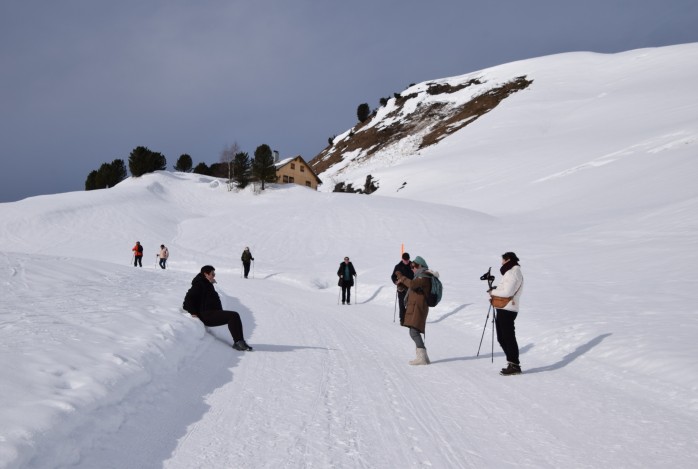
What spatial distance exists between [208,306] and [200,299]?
0.66ft

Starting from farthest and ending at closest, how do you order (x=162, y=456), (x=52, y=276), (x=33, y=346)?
(x=52, y=276) < (x=33, y=346) < (x=162, y=456)

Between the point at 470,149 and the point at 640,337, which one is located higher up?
the point at 470,149

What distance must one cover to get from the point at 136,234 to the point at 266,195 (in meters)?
21.7

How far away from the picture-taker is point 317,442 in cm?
411

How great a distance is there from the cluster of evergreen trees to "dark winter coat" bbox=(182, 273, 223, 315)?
52552 mm

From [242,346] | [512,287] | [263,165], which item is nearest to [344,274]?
[242,346]

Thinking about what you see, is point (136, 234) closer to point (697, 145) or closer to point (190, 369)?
point (190, 369)

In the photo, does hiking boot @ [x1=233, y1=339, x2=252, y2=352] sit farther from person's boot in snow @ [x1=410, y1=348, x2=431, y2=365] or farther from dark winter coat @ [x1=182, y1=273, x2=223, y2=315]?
person's boot in snow @ [x1=410, y1=348, x2=431, y2=365]

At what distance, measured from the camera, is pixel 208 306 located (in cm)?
824

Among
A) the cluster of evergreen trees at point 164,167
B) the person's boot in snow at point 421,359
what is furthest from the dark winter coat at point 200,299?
the cluster of evergreen trees at point 164,167

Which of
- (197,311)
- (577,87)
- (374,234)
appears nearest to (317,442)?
(197,311)

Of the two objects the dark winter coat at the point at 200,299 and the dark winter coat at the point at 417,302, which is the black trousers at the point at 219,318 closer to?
the dark winter coat at the point at 200,299

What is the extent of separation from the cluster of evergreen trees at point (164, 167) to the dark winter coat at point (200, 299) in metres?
52.6

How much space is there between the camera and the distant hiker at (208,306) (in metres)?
7.95
